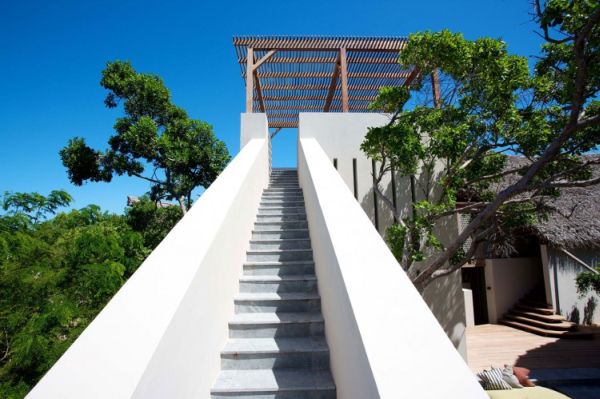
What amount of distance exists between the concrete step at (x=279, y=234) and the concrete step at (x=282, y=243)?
200 mm

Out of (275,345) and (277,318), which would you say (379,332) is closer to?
(275,345)

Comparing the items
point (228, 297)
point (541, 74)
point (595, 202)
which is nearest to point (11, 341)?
point (228, 297)

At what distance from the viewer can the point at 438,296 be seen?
636 cm

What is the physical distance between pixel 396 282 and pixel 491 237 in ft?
19.2

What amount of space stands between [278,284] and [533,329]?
12185 mm

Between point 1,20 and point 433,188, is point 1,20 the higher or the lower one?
the higher one

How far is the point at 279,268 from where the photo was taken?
3.14 meters

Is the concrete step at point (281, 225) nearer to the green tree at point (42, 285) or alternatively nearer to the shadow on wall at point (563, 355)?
the green tree at point (42, 285)

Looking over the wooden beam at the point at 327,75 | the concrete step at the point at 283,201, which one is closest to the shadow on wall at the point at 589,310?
the wooden beam at the point at 327,75

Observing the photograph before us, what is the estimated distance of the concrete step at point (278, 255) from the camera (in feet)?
11.0

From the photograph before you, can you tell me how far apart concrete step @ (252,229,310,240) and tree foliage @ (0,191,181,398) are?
1.72 meters

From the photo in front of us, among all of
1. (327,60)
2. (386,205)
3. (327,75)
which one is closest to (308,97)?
(327,75)

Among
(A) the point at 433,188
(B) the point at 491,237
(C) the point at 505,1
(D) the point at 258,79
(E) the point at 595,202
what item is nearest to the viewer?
(C) the point at 505,1

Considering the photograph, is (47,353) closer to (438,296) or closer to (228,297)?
(228,297)
